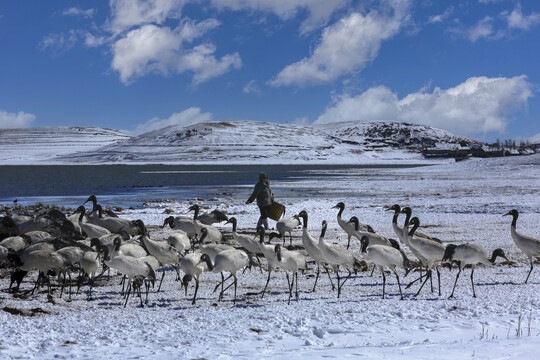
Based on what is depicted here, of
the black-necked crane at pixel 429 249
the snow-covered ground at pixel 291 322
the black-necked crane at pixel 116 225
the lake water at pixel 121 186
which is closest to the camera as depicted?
the snow-covered ground at pixel 291 322

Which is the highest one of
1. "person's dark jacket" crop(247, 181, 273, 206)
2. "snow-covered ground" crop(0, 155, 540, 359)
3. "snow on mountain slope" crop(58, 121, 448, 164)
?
"snow on mountain slope" crop(58, 121, 448, 164)

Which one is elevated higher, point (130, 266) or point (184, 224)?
point (184, 224)

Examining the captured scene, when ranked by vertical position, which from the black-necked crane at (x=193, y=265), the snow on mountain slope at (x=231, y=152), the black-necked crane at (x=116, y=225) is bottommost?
the black-necked crane at (x=193, y=265)

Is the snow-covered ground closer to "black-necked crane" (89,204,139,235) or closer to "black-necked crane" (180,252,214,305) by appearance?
"black-necked crane" (180,252,214,305)

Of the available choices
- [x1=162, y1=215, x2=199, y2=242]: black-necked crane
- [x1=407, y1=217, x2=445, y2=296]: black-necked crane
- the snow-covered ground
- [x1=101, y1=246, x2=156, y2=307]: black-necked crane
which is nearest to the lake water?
[x1=162, y1=215, x2=199, y2=242]: black-necked crane

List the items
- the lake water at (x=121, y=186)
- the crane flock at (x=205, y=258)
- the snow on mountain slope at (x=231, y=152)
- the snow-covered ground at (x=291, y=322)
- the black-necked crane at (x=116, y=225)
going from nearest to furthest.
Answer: the snow-covered ground at (x=291, y=322), the crane flock at (x=205, y=258), the black-necked crane at (x=116, y=225), the lake water at (x=121, y=186), the snow on mountain slope at (x=231, y=152)

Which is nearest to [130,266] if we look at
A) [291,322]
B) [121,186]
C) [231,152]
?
[291,322]

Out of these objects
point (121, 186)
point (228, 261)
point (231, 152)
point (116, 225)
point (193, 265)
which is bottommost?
point (193, 265)

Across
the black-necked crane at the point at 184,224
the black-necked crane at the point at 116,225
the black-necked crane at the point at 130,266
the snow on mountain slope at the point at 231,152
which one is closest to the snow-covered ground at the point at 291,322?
the black-necked crane at the point at 130,266

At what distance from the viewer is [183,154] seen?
568 ft

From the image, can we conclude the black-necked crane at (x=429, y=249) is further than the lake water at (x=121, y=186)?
No

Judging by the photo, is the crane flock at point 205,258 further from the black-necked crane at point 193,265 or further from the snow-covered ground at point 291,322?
the snow-covered ground at point 291,322

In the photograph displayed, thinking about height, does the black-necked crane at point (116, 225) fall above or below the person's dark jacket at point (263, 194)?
below

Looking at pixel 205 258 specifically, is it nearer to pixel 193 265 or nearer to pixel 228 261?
pixel 193 265
